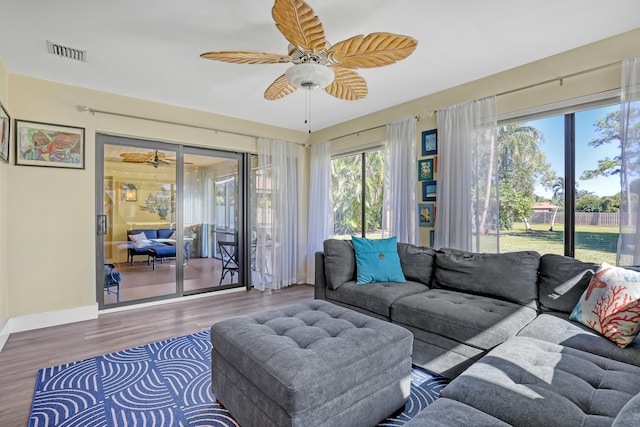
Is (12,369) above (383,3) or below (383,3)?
below

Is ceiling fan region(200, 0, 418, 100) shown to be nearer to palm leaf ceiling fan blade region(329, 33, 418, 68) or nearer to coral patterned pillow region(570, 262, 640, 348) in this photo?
palm leaf ceiling fan blade region(329, 33, 418, 68)

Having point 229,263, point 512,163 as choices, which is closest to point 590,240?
point 512,163

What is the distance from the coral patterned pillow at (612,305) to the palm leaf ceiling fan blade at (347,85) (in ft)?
7.26

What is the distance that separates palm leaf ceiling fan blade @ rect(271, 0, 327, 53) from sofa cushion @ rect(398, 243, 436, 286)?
2172mm

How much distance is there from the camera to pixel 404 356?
1875 millimetres

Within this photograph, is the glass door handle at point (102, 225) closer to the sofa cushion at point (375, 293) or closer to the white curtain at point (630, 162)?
the sofa cushion at point (375, 293)

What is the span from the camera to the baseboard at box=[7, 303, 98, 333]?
10.5ft

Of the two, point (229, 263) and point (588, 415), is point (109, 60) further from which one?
point (588, 415)

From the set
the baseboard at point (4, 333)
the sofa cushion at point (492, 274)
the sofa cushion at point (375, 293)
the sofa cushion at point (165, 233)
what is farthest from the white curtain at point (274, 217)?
the baseboard at point (4, 333)

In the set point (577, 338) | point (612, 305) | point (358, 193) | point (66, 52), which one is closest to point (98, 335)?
point (66, 52)

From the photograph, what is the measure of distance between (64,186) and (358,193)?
3667mm

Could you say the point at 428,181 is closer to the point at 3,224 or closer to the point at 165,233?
the point at 165,233

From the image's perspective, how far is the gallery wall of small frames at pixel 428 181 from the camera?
11.9ft

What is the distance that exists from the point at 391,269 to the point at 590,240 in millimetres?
1697
